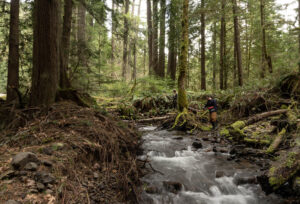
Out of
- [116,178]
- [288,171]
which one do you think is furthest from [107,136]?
[288,171]

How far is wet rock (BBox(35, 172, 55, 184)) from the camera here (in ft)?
9.07

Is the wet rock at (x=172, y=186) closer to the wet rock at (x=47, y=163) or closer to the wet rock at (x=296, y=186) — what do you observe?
the wet rock at (x=296, y=186)

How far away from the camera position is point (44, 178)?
110 inches

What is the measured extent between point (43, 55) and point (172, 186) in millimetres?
4708

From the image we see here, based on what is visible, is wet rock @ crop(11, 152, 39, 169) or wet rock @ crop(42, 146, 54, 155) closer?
wet rock @ crop(11, 152, 39, 169)

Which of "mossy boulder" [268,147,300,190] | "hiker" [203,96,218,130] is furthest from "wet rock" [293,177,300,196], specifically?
"hiker" [203,96,218,130]

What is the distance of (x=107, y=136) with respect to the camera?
15.2ft

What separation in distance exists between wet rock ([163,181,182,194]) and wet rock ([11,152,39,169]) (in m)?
2.76

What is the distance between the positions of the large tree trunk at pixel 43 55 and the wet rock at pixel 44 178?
2.54 meters

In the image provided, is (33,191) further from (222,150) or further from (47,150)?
(222,150)

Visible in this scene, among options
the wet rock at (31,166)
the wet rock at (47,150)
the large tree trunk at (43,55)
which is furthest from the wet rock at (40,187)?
the large tree trunk at (43,55)

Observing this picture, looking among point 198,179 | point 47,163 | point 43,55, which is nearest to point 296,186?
point 198,179

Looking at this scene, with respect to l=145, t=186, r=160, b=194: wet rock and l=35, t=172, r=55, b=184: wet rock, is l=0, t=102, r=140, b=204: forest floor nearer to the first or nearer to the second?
l=35, t=172, r=55, b=184: wet rock

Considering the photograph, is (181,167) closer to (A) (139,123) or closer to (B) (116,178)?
(B) (116,178)
